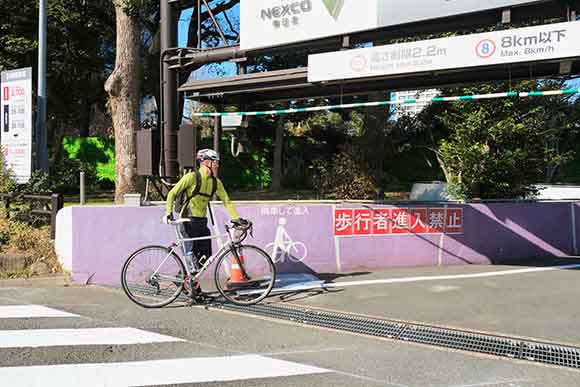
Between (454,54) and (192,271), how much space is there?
16.4 feet

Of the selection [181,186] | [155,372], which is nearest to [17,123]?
[181,186]

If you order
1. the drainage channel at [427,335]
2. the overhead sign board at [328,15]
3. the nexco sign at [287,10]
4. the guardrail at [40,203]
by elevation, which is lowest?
the drainage channel at [427,335]

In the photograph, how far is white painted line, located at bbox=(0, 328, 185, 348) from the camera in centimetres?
548

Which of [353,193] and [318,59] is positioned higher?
[318,59]

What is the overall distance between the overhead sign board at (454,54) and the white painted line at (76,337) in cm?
541

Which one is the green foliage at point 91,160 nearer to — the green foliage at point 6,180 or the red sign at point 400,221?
the green foliage at point 6,180

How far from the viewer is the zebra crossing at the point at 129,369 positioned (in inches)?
177

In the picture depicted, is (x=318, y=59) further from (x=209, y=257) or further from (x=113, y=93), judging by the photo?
(x=113, y=93)

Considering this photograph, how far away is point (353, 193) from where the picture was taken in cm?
1475

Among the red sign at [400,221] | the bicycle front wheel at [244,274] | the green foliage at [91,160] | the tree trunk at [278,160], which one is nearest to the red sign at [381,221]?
the red sign at [400,221]

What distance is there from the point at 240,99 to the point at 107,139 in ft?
60.1

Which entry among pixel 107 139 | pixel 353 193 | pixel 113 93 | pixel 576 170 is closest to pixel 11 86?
pixel 113 93

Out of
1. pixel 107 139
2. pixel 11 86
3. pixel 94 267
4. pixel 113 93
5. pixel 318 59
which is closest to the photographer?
pixel 94 267

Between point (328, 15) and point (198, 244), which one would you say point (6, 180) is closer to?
point (198, 244)
